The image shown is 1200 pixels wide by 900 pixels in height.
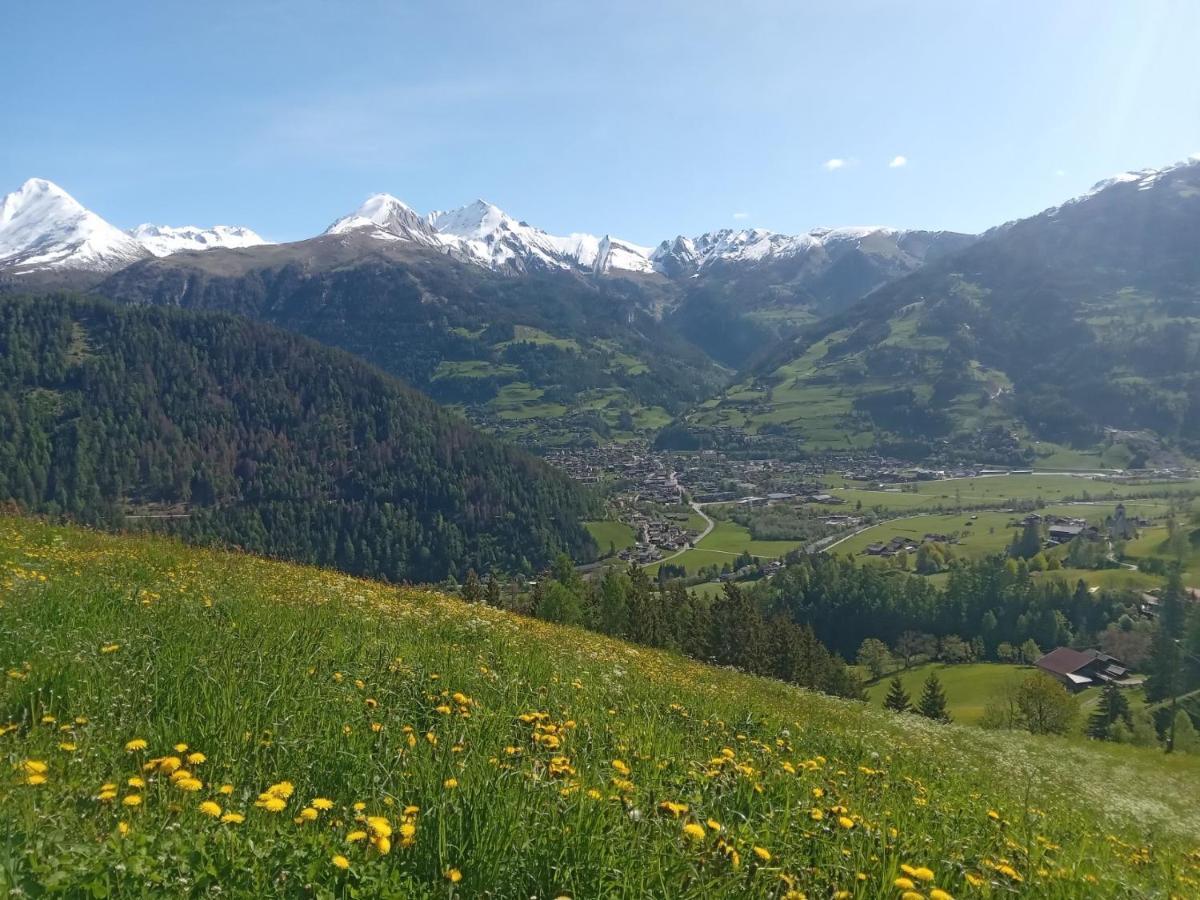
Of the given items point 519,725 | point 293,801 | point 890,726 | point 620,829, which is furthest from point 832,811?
point 890,726

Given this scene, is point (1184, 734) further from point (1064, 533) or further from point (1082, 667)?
point (1064, 533)

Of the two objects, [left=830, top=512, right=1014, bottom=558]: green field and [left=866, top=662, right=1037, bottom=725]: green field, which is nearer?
[left=866, top=662, right=1037, bottom=725]: green field

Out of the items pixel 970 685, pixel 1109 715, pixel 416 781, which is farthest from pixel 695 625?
pixel 416 781

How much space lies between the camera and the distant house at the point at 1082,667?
100 m

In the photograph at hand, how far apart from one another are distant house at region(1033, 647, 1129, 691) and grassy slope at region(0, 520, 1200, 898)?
11373 centimetres

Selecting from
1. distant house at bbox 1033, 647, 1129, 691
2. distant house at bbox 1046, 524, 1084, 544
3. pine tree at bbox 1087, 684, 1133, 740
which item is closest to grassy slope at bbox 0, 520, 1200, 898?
pine tree at bbox 1087, 684, 1133, 740

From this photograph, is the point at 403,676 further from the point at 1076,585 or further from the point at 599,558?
the point at 599,558

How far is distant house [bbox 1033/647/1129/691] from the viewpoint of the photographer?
100 metres

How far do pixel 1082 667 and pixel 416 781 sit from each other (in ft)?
425

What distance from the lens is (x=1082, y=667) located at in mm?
104188

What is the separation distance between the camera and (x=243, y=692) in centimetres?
603

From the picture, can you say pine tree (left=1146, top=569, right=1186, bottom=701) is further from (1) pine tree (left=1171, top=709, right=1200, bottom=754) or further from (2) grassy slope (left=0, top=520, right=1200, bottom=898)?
(2) grassy slope (left=0, top=520, right=1200, bottom=898)

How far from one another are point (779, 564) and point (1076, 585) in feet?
196

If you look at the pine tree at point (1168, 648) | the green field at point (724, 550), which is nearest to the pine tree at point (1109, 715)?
the pine tree at point (1168, 648)
